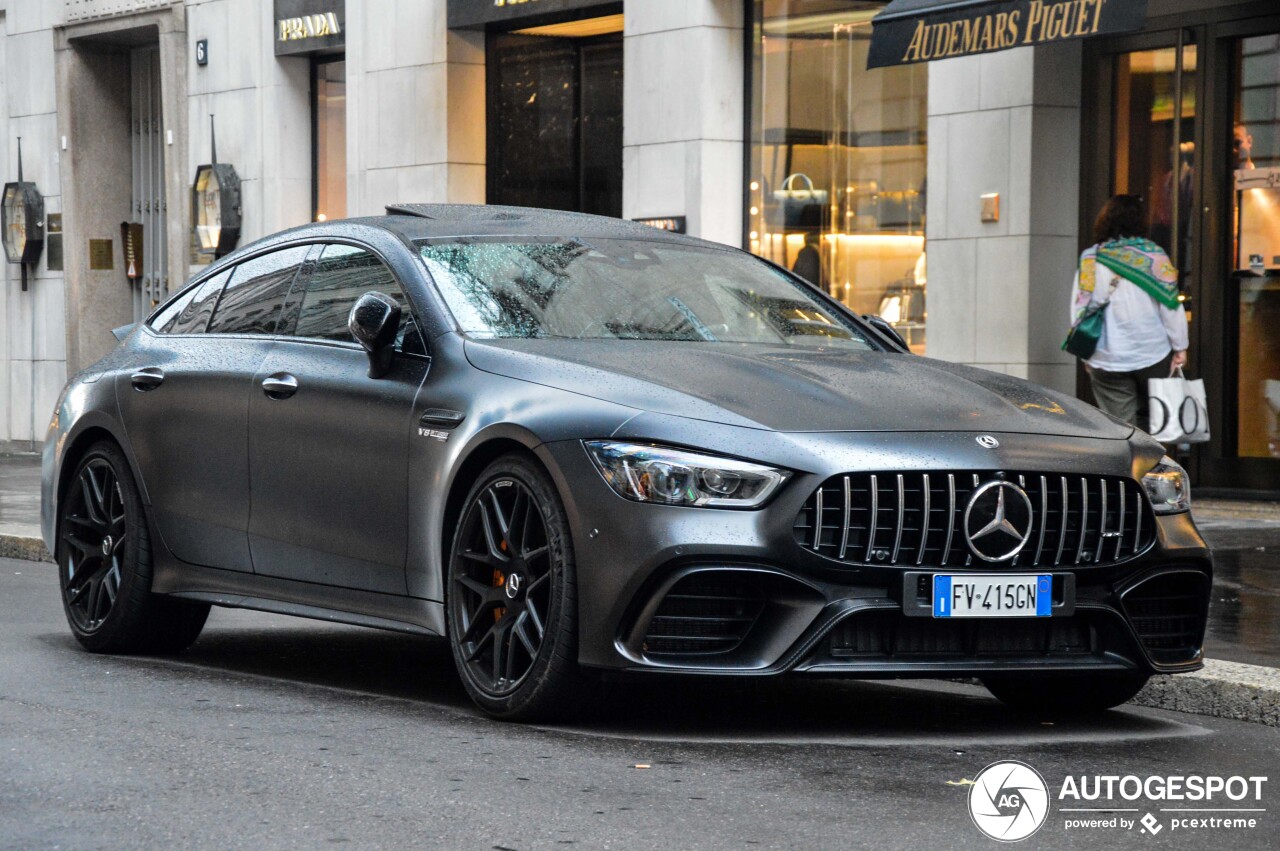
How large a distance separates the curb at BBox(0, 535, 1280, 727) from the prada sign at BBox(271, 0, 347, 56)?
14.4m

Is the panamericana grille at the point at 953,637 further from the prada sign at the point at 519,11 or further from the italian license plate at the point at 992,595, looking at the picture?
the prada sign at the point at 519,11

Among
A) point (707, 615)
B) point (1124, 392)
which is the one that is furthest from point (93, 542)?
point (1124, 392)

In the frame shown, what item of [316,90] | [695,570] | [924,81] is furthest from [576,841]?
[316,90]

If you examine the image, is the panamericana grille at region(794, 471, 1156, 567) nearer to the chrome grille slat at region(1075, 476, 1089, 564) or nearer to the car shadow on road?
the chrome grille slat at region(1075, 476, 1089, 564)

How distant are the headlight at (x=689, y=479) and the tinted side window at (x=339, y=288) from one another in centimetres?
133

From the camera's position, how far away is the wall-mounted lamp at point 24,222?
23688mm

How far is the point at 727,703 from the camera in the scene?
6715 mm

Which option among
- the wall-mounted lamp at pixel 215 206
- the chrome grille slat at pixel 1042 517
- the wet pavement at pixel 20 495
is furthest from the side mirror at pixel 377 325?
the wall-mounted lamp at pixel 215 206

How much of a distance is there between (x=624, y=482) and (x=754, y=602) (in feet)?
1.51

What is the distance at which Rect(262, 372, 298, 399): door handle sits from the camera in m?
7.05

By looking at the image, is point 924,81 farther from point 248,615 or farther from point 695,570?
point 695,570

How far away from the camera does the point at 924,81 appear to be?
15188mm

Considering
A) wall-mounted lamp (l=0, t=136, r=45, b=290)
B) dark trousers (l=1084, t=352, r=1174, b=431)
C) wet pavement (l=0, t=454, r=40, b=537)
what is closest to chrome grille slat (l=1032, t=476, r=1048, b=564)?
dark trousers (l=1084, t=352, r=1174, b=431)

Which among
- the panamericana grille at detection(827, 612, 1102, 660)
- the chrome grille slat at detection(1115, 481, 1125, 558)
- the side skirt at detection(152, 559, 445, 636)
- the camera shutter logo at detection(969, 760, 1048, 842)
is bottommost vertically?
the camera shutter logo at detection(969, 760, 1048, 842)
